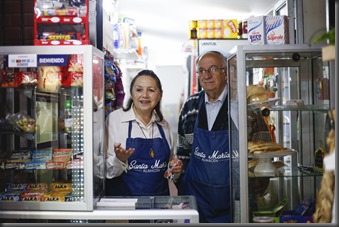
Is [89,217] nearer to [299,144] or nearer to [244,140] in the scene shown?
[244,140]

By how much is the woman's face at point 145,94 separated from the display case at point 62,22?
Result: 2.51 ft

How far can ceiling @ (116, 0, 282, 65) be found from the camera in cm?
528

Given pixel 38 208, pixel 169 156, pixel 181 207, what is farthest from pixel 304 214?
pixel 38 208

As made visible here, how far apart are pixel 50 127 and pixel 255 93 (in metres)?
1.40

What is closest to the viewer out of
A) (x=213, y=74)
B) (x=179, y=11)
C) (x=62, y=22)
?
Answer: (x=62, y=22)

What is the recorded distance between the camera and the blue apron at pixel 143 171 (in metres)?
3.38

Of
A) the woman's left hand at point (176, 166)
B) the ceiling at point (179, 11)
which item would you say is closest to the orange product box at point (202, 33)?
the ceiling at point (179, 11)

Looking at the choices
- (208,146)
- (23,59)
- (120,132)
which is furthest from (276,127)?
(23,59)

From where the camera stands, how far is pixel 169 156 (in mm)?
3480

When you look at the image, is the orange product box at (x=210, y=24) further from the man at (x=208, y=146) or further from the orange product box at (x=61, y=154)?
the orange product box at (x=61, y=154)

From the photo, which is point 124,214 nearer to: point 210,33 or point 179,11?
point 210,33

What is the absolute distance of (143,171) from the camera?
3.38m

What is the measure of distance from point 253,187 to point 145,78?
123cm

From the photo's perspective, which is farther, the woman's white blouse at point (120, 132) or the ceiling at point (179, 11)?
the ceiling at point (179, 11)
